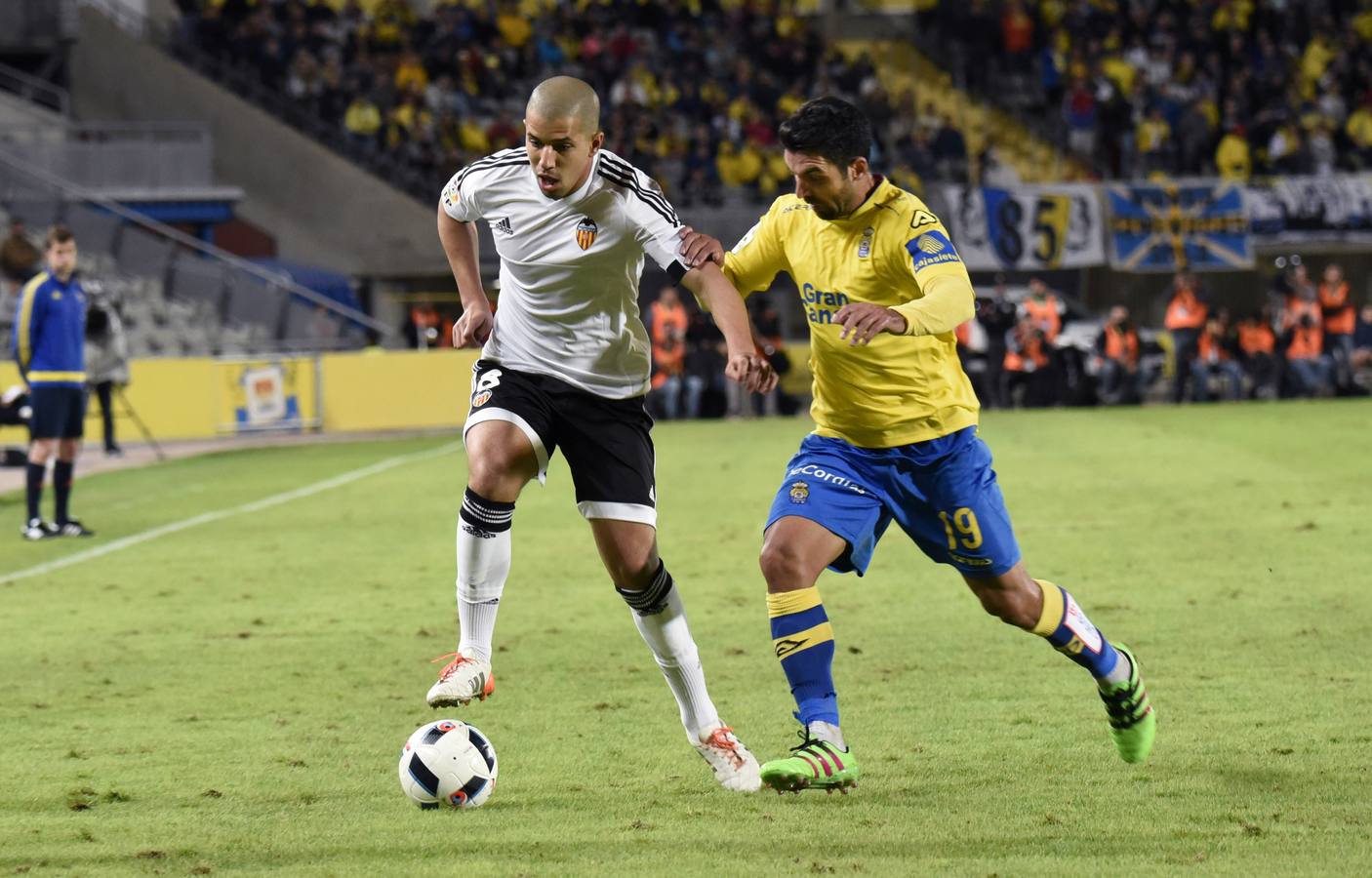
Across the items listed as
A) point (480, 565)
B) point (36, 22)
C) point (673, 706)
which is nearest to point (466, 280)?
point (480, 565)

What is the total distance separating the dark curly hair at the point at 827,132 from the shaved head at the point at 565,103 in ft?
1.90

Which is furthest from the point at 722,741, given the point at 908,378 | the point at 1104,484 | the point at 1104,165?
the point at 1104,165

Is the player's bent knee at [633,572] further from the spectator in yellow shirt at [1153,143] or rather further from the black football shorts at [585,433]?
the spectator in yellow shirt at [1153,143]

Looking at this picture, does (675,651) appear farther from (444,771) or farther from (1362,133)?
(1362,133)

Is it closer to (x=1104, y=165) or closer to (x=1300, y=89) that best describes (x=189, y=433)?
(x=1104, y=165)

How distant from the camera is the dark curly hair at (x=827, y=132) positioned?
202 inches

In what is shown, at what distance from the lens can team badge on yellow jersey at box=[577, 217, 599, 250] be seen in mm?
5418

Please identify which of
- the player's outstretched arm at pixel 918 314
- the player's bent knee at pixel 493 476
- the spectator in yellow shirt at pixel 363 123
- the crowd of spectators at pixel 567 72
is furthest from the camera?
the spectator in yellow shirt at pixel 363 123

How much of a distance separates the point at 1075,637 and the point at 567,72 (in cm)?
2851

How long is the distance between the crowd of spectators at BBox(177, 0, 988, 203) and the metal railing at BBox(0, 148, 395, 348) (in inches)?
210

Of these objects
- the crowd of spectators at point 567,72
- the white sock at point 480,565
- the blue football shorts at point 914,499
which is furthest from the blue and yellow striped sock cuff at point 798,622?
the crowd of spectators at point 567,72

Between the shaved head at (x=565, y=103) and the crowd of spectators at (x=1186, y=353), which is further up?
the shaved head at (x=565, y=103)

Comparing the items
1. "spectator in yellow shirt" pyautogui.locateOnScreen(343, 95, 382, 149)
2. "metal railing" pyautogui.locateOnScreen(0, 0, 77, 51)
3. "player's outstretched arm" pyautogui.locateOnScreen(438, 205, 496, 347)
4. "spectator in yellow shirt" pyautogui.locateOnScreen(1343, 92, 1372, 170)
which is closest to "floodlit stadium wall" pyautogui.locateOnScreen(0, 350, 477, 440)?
"spectator in yellow shirt" pyautogui.locateOnScreen(343, 95, 382, 149)

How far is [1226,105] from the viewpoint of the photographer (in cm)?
3269
